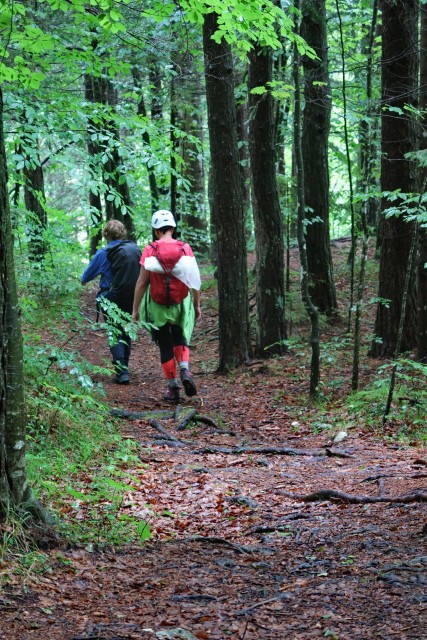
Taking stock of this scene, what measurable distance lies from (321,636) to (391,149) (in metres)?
8.25

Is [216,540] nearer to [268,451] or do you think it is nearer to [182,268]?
[268,451]

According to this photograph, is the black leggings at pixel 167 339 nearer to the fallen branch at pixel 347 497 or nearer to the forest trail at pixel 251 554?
the forest trail at pixel 251 554

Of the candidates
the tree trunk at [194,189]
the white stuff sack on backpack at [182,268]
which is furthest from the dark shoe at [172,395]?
the tree trunk at [194,189]

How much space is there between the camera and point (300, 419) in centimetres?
835

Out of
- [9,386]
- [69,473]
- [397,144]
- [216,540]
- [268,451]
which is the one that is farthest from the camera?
[397,144]

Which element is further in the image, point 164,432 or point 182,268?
point 182,268

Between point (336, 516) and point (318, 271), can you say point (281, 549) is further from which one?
point (318, 271)

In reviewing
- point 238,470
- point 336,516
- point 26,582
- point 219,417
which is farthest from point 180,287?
point 26,582

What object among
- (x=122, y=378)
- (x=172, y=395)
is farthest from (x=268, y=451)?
(x=122, y=378)

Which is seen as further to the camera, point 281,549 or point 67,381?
point 67,381

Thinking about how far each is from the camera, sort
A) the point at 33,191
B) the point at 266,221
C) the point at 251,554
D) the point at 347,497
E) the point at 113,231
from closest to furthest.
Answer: the point at 251,554 < the point at 347,497 < the point at 33,191 < the point at 113,231 < the point at 266,221

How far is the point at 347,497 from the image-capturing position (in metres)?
5.02

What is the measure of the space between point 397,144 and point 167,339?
441 centimetres

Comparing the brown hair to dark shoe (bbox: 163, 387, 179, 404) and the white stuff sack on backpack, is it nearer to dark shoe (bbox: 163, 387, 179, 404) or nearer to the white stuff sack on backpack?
the white stuff sack on backpack
